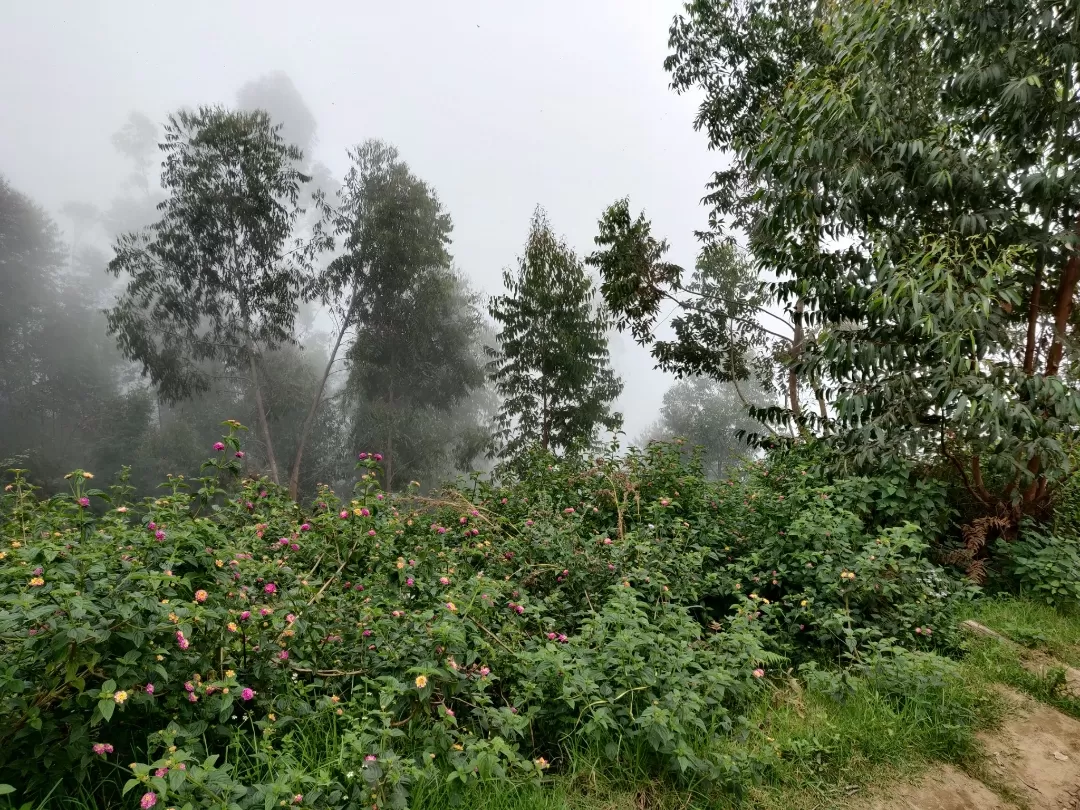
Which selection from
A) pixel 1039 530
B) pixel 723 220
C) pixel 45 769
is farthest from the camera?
pixel 723 220

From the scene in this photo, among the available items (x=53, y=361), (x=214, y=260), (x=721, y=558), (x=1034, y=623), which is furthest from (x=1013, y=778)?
(x=214, y=260)

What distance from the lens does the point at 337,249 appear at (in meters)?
14.6

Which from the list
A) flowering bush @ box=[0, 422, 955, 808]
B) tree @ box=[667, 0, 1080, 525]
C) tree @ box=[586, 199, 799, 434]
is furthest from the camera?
tree @ box=[586, 199, 799, 434]

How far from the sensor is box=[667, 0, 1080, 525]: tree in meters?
3.26

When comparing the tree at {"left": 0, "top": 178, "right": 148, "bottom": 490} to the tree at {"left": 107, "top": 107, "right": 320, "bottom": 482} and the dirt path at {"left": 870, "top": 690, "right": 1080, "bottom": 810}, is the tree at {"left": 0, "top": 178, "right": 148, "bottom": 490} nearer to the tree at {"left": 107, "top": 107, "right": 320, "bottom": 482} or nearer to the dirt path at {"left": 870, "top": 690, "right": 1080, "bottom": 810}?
the tree at {"left": 107, "top": 107, "right": 320, "bottom": 482}

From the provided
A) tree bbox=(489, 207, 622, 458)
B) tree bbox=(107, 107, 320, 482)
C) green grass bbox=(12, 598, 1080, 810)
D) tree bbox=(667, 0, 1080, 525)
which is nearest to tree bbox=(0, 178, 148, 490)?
tree bbox=(107, 107, 320, 482)

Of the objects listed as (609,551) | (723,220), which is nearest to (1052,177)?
(609,551)

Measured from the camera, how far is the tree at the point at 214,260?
12.6m

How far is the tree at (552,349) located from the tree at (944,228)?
895 centimetres

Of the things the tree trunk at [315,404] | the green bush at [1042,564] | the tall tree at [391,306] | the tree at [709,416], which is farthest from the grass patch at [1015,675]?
the tree at [709,416]

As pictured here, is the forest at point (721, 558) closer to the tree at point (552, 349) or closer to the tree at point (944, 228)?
the tree at point (944, 228)

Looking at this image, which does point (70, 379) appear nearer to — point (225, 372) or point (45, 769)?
point (225, 372)

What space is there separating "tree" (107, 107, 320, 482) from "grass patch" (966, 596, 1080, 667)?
14060 mm

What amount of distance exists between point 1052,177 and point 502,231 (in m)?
19.6
